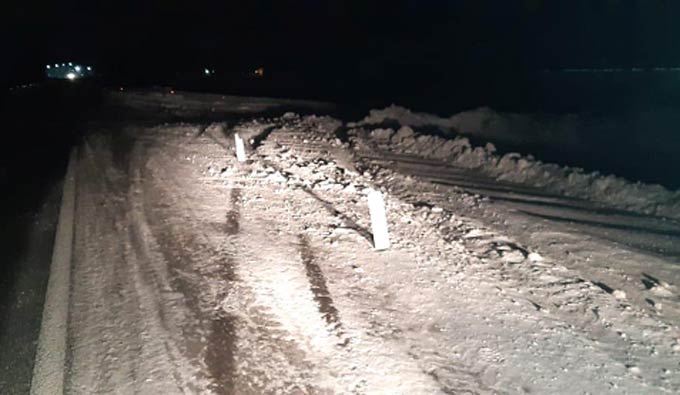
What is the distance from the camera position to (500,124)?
72.4ft

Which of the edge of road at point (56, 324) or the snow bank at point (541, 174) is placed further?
the snow bank at point (541, 174)

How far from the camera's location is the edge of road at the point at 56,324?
16.6 ft

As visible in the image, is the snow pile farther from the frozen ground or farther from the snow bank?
the frozen ground

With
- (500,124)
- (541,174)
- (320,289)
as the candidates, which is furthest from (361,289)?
(500,124)

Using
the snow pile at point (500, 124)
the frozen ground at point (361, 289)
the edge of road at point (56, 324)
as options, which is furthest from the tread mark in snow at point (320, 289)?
the snow pile at point (500, 124)

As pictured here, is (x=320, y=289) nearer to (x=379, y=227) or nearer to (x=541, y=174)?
(x=379, y=227)

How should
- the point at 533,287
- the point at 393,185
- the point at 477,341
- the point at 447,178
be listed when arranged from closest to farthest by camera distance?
1. the point at 477,341
2. the point at 533,287
3. the point at 393,185
4. the point at 447,178

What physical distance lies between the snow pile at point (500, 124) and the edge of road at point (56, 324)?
1404 cm

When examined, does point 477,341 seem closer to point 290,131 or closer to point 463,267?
point 463,267

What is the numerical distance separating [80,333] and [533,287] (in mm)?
5086

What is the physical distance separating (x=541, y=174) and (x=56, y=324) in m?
10.2

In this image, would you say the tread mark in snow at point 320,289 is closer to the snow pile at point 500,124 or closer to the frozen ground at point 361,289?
the frozen ground at point 361,289

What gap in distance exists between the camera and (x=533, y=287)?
696cm

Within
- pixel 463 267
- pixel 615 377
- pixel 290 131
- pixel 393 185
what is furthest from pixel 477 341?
pixel 290 131
